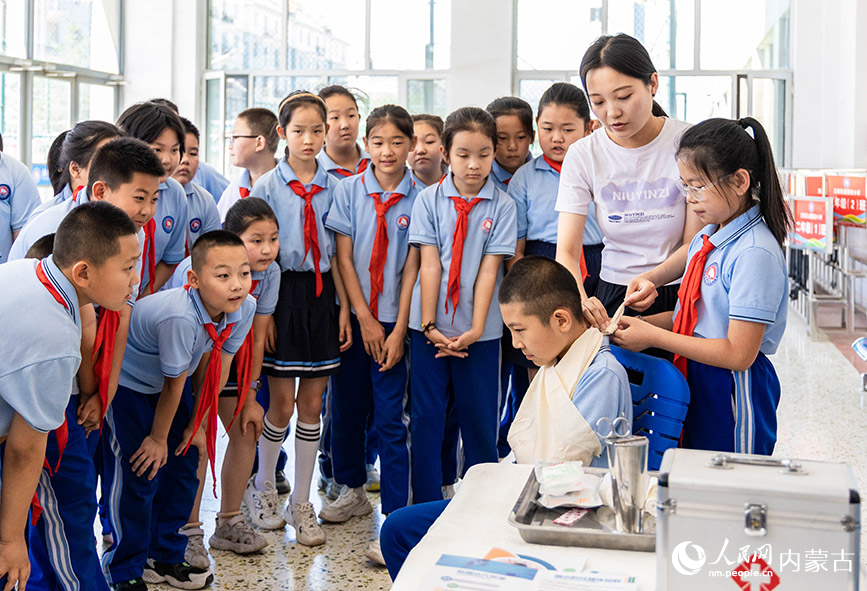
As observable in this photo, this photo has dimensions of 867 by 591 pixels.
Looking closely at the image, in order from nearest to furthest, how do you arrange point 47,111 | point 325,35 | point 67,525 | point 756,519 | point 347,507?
point 756,519 → point 67,525 → point 347,507 → point 47,111 → point 325,35

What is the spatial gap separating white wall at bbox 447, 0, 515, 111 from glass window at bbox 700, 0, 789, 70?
2.41 m

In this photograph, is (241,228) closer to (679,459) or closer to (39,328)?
(39,328)

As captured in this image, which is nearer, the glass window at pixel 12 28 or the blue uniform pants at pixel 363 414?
the blue uniform pants at pixel 363 414

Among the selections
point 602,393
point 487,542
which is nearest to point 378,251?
point 602,393

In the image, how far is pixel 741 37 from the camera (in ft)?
33.7

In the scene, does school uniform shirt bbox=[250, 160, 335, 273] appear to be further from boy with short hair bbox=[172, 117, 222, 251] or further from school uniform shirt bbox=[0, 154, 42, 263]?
school uniform shirt bbox=[0, 154, 42, 263]

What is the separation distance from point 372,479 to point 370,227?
1.12 metres

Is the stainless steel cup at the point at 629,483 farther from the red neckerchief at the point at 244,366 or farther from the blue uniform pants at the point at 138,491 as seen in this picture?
the red neckerchief at the point at 244,366

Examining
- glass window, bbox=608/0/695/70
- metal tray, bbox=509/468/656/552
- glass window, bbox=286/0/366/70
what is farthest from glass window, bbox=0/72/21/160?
metal tray, bbox=509/468/656/552

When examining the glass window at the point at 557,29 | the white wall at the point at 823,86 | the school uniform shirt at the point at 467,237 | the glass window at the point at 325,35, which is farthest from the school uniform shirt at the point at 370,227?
the glass window at the point at 325,35

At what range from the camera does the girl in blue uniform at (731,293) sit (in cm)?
173

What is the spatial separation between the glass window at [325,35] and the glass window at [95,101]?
92.3 inches

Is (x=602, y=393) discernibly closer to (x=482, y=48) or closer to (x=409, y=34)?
(x=482, y=48)

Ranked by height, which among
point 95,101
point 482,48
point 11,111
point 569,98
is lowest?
point 569,98
